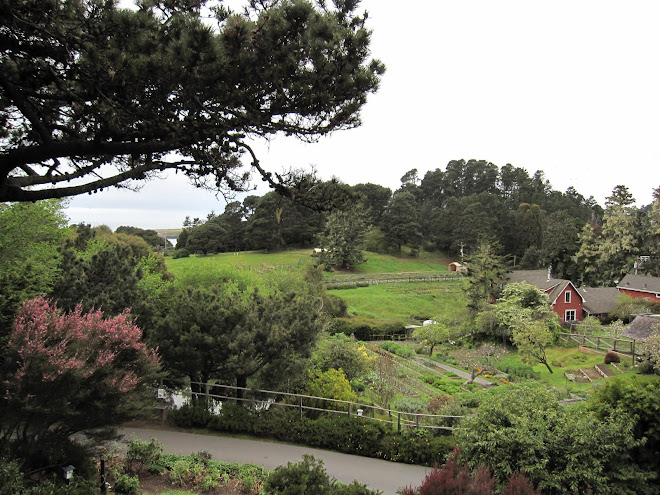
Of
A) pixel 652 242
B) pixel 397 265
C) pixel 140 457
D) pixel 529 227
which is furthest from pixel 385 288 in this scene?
pixel 140 457

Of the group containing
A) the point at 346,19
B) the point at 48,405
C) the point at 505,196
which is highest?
the point at 505,196

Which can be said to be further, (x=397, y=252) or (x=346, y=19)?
(x=397, y=252)

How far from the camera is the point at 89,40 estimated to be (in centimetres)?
570

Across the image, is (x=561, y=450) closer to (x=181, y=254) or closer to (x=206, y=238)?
(x=181, y=254)

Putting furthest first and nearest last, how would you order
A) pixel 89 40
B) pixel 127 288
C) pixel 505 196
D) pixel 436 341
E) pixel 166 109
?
pixel 505 196, pixel 436 341, pixel 127 288, pixel 166 109, pixel 89 40

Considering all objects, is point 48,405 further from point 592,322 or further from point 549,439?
point 592,322

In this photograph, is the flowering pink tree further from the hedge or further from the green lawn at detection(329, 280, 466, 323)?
the green lawn at detection(329, 280, 466, 323)

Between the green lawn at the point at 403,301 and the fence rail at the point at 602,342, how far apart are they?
11.3m

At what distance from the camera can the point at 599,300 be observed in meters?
43.1

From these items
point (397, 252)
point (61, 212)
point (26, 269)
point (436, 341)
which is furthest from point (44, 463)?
point (397, 252)

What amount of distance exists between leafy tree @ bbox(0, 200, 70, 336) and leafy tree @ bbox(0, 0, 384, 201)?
5.35 meters

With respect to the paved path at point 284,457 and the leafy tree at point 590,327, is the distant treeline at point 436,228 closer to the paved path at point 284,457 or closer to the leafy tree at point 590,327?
the leafy tree at point 590,327

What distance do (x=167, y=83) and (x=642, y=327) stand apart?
2933 cm

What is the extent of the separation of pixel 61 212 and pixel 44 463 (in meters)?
14.2
